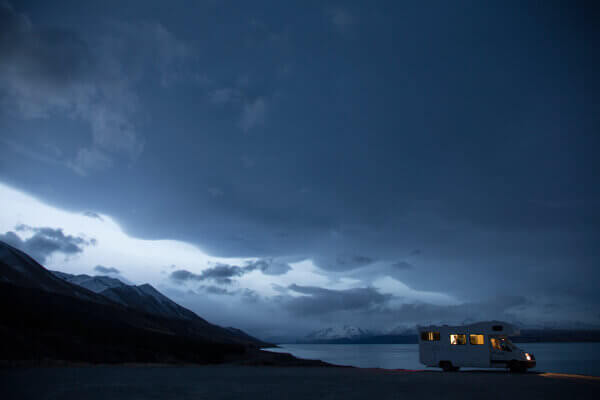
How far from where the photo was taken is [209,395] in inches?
597

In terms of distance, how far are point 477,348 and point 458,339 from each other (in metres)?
1.31

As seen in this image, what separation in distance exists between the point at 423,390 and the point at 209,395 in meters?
9.34

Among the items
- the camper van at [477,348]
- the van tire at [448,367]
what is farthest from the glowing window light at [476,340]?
the van tire at [448,367]

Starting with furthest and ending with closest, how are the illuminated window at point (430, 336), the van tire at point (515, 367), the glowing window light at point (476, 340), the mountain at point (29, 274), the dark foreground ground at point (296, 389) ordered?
the mountain at point (29, 274) < the illuminated window at point (430, 336) < the glowing window light at point (476, 340) < the van tire at point (515, 367) < the dark foreground ground at point (296, 389)

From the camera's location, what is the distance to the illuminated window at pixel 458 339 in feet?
87.3

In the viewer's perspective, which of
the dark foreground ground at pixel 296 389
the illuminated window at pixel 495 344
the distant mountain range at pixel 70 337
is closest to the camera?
the dark foreground ground at pixel 296 389

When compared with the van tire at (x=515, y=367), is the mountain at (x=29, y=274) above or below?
above

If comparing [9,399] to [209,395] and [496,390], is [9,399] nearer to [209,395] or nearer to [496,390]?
[209,395]

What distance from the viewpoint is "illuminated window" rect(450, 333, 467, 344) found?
26.6 metres

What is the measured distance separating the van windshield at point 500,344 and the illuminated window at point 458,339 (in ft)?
5.67

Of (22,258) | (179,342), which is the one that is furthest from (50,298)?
(22,258)

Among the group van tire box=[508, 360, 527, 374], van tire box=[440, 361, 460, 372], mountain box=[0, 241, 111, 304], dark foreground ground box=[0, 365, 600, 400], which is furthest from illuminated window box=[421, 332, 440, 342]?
mountain box=[0, 241, 111, 304]

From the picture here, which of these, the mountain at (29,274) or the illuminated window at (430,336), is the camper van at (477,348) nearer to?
the illuminated window at (430,336)

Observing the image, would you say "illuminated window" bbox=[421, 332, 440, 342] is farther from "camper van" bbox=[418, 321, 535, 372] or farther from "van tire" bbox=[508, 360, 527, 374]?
"van tire" bbox=[508, 360, 527, 374]
